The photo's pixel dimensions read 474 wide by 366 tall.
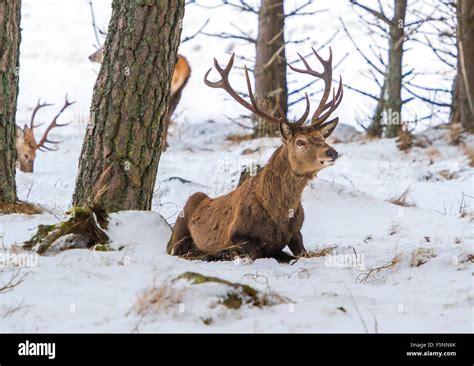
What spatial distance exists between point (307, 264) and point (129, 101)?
197 cm

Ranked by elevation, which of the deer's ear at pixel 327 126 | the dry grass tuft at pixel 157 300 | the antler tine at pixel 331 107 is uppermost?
the antler tine at pixel 331 107

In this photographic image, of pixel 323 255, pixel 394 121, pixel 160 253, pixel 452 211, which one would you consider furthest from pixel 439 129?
pixel 160 253

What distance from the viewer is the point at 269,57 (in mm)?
15125

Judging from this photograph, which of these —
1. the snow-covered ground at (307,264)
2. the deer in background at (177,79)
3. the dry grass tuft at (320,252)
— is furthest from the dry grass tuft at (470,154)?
the dry grass tuft at (320,252)

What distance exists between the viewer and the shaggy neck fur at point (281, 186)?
22.2ft

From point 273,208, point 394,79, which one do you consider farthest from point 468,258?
point 394,79

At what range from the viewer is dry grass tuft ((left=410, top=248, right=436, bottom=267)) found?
5.58 metres

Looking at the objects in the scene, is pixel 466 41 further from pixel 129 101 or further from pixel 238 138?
pixel 238 138

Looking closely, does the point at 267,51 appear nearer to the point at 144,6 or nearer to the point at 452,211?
the point at 452,211

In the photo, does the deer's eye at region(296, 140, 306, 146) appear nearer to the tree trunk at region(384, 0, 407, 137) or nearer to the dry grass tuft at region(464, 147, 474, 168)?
the dry grass tuft at region(464, 147, 474, 168)

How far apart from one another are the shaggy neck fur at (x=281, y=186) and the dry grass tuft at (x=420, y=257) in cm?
131

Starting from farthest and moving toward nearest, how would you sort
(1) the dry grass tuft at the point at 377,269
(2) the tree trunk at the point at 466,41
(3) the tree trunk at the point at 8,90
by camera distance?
(3) the tree trunk at the point at 8,90
(1) the dry grass tuft at the point at 377,269
(2) the tree trunk at the point at 466,41

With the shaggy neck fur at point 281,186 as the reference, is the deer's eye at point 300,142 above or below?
above

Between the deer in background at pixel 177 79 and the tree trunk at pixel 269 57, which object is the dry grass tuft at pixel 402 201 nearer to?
the tree trunk at pixel 269 57
